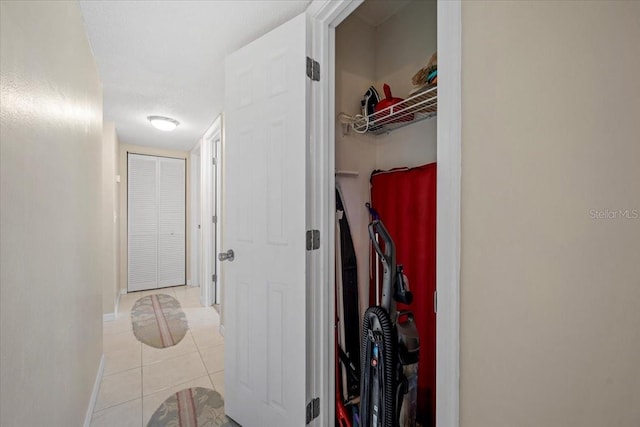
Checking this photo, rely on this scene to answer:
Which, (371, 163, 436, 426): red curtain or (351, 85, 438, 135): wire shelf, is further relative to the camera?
(371, 163, 436, 426): red curtain

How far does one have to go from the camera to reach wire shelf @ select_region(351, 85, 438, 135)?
1289 millimetres

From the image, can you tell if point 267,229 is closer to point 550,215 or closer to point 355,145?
point 355,145

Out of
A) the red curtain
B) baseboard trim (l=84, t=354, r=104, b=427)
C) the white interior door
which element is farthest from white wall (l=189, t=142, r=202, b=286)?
the red curtain

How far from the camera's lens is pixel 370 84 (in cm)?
185

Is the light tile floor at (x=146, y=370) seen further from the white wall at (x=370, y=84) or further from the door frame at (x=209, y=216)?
the white wall at (x=370, y=84)

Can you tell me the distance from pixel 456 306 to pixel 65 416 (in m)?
1.58

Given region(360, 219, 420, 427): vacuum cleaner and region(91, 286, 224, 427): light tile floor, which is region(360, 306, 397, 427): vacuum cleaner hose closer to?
region(360, 219, 420, 427): vacuum cleaner

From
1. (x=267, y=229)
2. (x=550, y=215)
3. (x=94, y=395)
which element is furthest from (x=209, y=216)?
(x=550, y=215)

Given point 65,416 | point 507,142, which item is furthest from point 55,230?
point 507,142

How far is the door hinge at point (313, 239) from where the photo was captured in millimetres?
1333

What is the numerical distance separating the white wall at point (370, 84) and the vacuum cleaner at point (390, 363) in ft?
1.71

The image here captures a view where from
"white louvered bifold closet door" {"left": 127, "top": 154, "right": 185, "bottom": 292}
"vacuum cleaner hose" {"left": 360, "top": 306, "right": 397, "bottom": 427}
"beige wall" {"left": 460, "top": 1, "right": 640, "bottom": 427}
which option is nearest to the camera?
"beige wall" {"left": 460, "top": 1, "right": 640, "bottom": 427}

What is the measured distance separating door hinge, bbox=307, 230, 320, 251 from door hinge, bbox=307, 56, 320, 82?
740mm

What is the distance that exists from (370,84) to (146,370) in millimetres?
2691
